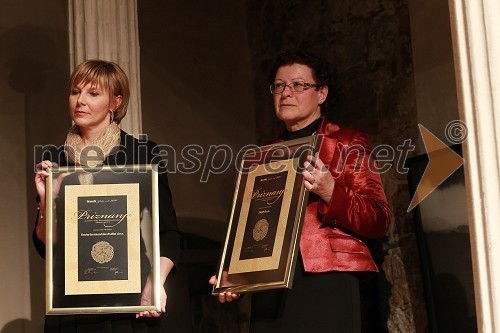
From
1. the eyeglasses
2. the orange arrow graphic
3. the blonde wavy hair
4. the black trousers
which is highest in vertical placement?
the blonde wavy hair

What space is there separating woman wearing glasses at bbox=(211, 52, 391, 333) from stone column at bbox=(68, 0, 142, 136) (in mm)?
1087

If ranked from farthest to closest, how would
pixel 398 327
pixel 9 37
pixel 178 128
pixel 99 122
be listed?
1. pixel 178 128
2. pixel 9 37
3. pixel 398 327
4. pixel 99 122

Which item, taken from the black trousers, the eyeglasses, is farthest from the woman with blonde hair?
the eyeglasses

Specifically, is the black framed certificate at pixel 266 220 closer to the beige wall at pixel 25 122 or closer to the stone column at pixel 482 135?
the stone column at pixel 482 135

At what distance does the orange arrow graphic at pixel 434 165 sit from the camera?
176 inches

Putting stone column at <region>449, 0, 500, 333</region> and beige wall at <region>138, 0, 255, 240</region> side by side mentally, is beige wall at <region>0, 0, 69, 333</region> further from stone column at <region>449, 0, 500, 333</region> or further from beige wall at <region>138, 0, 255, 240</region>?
stone column at <region>449, 0, 500, 333</region>

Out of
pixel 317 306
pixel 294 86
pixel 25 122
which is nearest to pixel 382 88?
pixel 294 86

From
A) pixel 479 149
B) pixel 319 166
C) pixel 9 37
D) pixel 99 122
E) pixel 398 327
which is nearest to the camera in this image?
pixel 479 149

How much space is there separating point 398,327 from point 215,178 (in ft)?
5.99

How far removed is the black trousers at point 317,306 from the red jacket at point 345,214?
0.18 ft

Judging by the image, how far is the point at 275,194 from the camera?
3240 millimetres

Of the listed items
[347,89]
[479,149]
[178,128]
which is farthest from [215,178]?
[479,149]

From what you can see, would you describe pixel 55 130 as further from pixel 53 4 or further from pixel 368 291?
pixel 368 291

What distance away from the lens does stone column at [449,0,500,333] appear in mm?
2531
